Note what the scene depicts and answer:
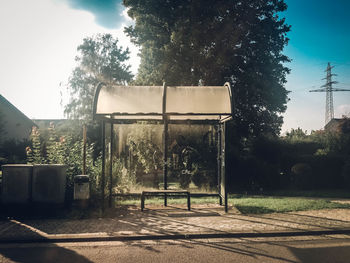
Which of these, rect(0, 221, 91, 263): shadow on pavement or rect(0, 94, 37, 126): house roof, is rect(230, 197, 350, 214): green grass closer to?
rect(0, 221, 91, 263): shadow on pavement

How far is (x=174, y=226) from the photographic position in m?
5.62

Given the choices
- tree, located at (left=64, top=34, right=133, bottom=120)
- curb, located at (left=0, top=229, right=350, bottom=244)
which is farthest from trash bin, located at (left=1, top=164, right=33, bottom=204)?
tree, located at (left=64, top=34, right=133, bottom=120)

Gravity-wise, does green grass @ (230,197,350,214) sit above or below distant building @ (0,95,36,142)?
below

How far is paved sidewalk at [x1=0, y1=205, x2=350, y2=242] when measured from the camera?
5.09 meters

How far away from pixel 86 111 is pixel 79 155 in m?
26.8

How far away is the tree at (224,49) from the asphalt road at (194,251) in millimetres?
13298

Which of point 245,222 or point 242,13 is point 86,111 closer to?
point 242,13

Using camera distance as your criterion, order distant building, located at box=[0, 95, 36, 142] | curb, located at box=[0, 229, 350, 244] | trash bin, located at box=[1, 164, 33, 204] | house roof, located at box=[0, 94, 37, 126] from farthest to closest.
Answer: distant building, located at box=[0, 95, 36, 142] → house roof, located at box=[0, 94, 37, 126] → trash bin, located at box=[1, 164, 33, 204] → curb, located at box=[0, 229, 350, 244]

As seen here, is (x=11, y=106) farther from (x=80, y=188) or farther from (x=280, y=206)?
(x=280, y=206)

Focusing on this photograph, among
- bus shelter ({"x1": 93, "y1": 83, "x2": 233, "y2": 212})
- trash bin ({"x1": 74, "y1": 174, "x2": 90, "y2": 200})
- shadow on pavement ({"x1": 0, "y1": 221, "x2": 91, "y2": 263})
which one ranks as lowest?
shadow on pavement ({"x1": 0, "y1": 221, "x2": 91, "y2": 263})

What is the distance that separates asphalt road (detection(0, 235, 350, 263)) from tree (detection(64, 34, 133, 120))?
30.2m

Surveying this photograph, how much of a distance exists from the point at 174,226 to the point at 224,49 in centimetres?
1376

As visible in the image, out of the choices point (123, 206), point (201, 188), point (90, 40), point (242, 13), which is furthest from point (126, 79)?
point (123, 206)

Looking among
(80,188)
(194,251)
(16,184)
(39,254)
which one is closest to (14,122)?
(16,184)
